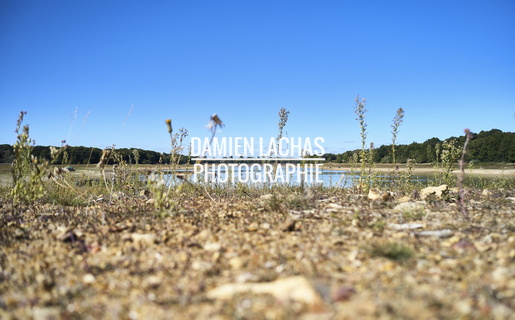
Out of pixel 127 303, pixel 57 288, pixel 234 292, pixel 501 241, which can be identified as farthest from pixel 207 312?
pixel 501 241

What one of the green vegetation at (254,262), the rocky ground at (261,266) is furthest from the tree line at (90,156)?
the rocky ground at (261,266)

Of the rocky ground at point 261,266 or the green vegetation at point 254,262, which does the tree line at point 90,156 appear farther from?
the rocky ground at point 261,266

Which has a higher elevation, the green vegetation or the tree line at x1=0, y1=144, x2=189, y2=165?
the tree line at x1=0, y1=144, x2=189, y2=165

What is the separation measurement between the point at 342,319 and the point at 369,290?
42 cm

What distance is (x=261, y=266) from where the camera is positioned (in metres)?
2.47

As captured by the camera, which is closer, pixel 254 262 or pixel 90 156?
pixel 254 262

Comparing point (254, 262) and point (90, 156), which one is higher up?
point (90, 156)

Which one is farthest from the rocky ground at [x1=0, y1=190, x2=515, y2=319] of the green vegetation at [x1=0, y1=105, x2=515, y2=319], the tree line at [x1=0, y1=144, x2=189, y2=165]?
the tree line at [x1=0, y1=144, x2=189, y2=165]

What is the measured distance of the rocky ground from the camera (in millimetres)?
1847

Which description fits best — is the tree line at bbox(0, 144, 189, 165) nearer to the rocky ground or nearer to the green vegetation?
the green vegetation

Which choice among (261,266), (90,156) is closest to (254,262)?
(261,266)

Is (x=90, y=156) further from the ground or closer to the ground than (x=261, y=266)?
further from the ground

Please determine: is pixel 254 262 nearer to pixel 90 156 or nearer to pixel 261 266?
pixel 261 266

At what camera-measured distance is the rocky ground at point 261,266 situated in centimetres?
185
